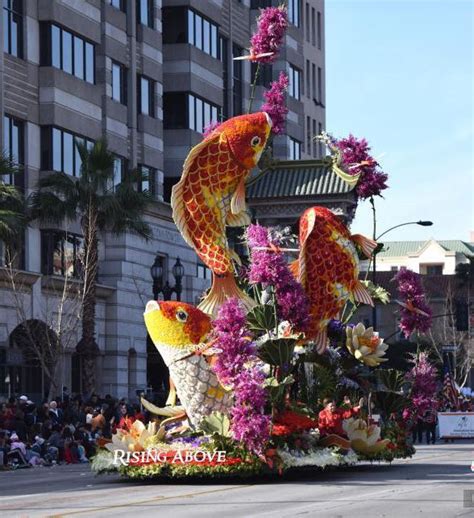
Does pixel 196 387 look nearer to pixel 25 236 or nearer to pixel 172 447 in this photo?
pixel 172 447

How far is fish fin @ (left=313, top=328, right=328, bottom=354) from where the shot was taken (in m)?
28.8

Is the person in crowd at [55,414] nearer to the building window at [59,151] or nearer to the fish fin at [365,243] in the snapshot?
the fish fin at [365,243]

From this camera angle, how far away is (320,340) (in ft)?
94.8

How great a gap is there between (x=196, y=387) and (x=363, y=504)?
637 cm

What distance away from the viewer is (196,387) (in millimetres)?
26531

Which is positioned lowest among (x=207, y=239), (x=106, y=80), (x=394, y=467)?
(x=394, y=467)

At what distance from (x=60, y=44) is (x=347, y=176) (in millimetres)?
22875

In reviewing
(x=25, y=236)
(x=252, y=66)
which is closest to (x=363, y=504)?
(x=25, y=236)

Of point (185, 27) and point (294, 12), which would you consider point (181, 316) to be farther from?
point (294, 12)

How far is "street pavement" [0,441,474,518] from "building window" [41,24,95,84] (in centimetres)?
2425

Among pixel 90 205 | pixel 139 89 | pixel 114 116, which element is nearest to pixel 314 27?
pixel 139 89

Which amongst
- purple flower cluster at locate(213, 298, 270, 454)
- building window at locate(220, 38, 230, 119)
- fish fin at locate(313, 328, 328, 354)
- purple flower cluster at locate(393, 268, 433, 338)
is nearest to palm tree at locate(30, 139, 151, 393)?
purple flower cluster at locate(393, 268, 433, 338)

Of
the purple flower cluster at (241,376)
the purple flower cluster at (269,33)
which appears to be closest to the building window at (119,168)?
the purple flower cluster at (269,33)

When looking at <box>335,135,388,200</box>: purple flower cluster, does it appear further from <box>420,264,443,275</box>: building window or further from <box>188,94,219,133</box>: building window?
<box>420,264,443,275</box>: building window
